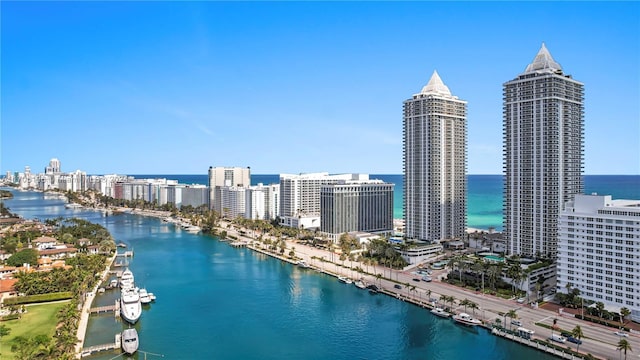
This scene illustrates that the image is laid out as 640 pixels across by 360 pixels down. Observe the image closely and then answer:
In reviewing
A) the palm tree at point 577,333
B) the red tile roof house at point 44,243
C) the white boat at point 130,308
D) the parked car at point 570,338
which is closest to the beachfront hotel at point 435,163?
the parked car at point 570,338

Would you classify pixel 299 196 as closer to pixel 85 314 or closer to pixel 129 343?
pixel 85 314

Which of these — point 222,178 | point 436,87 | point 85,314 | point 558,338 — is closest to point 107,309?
point 85,314

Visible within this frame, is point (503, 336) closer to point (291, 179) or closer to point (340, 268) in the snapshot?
point (340, 268)

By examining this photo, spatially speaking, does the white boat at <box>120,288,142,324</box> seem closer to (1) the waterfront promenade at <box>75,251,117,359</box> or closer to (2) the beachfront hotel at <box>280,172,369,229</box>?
(1) the waterfront promenade at <box>75,251,117,359</box>

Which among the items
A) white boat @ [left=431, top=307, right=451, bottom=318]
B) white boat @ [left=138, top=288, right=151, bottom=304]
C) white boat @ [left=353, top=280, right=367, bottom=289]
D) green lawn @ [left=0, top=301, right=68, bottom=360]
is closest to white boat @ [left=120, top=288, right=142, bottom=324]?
white boat @ [left=138, top=288, right=151, bottom=304]

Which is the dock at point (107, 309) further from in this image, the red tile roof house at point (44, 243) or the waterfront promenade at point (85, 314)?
the red tile roof house at point (44, 243)
